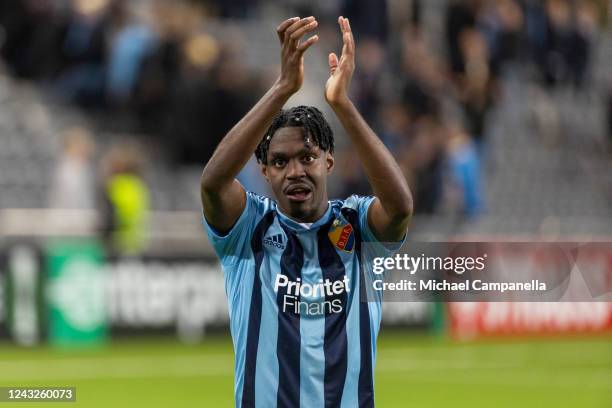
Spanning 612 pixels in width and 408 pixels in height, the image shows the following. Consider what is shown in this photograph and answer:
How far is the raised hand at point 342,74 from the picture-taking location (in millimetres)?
4395

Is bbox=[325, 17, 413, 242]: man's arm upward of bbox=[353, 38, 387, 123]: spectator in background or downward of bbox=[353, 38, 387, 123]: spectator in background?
downward

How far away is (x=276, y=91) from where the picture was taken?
14.2ft

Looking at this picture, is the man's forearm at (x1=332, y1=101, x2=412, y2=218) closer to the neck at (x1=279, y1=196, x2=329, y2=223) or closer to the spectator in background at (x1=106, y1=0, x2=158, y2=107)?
the neck at (x1=279, y1=196, x2=329, y2=223)

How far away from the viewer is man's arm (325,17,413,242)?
439 centimetres

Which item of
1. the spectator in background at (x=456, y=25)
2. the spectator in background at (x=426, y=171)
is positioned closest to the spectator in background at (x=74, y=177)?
the spectator in background at (x=426, y=171)

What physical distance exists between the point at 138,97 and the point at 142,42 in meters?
0.78

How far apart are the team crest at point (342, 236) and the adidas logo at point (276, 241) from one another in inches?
7.0

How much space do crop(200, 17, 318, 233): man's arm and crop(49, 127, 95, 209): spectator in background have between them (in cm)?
1117

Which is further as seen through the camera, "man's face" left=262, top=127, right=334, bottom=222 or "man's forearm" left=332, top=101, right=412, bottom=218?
"man's face" left=262, top=127, right=334, bottom=222

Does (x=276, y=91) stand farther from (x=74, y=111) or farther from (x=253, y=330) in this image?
(x=74, y=111)

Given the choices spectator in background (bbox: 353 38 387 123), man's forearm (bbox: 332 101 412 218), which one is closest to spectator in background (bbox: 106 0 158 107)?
spectator in background (bbox: 353 38 387 123)

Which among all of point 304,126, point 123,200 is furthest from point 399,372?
point 304,126

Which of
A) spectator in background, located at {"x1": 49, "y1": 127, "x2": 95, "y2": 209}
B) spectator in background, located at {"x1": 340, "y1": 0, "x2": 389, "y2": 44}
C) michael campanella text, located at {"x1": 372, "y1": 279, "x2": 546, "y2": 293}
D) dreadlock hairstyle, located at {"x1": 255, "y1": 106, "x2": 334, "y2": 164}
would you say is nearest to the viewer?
dreadlock hairstyle, located at {"x1": 255, "y1": 106, "x2": 334, "y2": 164}

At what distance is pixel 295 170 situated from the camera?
452cm
